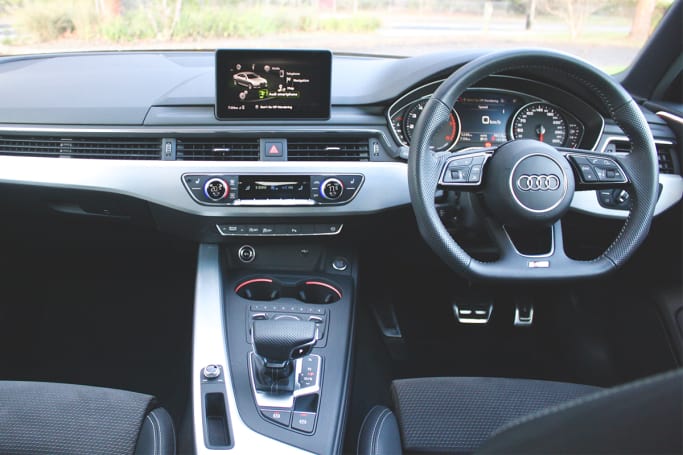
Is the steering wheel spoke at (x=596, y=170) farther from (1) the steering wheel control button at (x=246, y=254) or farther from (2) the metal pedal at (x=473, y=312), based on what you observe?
(1) the steering wheel control button at (x=246, y=254)

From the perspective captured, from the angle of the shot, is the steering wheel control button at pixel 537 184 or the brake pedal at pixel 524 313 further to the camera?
the brake pedal at pixel 524 313

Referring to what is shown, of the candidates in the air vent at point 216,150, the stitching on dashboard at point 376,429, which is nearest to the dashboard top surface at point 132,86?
the air vent at point 216,150

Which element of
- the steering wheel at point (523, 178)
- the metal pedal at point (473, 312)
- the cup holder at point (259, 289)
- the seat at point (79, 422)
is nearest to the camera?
the seat at point (79, 422)

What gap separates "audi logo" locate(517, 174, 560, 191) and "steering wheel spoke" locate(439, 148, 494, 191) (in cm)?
11

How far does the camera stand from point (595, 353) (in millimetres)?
2541

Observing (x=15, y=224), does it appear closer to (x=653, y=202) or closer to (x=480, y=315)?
(x=480, y=315)

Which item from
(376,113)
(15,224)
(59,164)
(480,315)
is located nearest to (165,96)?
(59,164)

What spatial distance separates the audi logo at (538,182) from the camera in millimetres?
1667

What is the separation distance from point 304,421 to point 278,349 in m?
0.22

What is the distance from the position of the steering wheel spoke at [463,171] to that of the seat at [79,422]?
0.97 meters

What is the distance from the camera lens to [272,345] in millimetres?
1709

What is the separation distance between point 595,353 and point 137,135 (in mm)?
1954

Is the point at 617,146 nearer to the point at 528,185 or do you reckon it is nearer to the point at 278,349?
the point at 528,185

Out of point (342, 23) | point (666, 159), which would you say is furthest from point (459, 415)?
point (342, 23)
